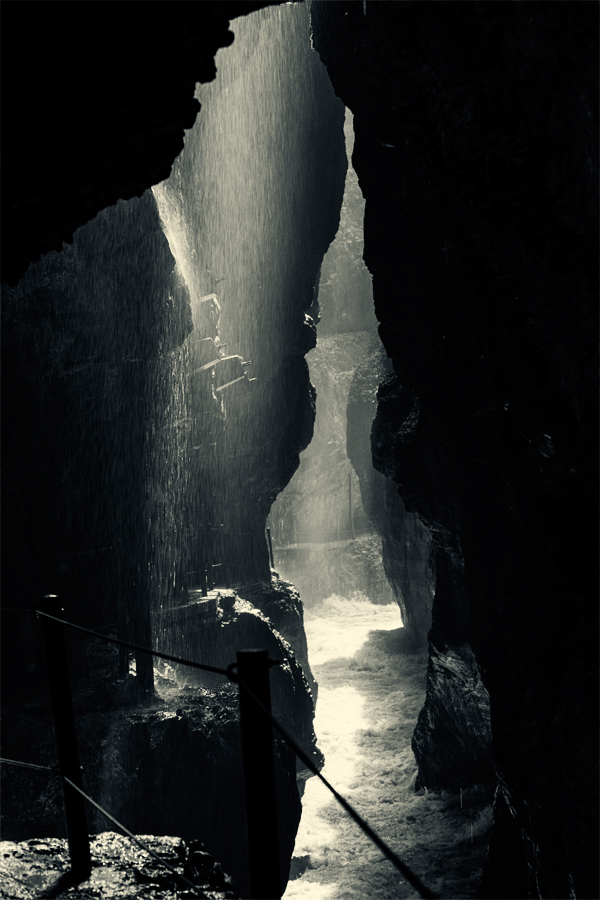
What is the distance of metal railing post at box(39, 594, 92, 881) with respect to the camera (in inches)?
111

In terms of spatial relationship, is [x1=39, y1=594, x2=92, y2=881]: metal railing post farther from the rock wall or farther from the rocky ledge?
the rock wall

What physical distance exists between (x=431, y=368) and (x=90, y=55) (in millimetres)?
6138

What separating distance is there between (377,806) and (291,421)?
10503 mm

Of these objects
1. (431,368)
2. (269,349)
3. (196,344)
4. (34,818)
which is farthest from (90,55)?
(269,349)

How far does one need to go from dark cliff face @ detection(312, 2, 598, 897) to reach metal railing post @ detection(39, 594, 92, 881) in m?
3.58

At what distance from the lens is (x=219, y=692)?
453 inches

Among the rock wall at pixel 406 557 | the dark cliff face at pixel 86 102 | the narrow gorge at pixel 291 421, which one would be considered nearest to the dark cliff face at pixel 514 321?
the narrow gorge at pixel 291 421

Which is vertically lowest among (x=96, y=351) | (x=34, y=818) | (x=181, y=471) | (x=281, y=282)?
(x=34, y=818)

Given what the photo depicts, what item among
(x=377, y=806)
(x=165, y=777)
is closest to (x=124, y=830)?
(x=165, y=777)

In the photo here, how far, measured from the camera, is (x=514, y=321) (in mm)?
6012

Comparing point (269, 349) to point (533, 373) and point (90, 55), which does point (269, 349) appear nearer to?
point (533, 373)

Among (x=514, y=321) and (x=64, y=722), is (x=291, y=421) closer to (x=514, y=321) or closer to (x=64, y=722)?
(x=514, y=321)

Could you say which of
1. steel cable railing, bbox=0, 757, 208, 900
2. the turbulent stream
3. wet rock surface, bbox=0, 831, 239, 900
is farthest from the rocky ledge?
steel cable railing, bbox=0, 757, 208, 900

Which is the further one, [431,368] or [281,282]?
[281,282]
